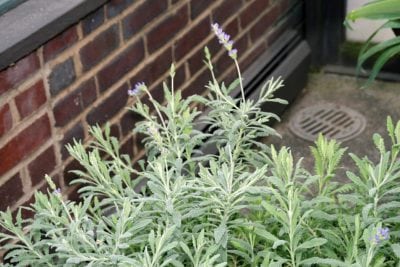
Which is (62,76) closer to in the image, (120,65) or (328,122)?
(120,65)

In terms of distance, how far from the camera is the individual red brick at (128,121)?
2.84 meters

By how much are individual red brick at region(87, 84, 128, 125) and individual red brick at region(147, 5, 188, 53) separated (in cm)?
22

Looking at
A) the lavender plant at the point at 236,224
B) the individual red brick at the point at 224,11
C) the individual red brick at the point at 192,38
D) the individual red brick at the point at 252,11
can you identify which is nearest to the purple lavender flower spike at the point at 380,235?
the lavender plant at the point at 236,224

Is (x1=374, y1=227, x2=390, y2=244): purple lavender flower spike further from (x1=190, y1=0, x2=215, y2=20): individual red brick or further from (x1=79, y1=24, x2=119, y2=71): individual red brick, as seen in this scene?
(x1=190, y1=0, x2=215, y2=20): individual red brick

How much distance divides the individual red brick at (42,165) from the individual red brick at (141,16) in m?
0.53

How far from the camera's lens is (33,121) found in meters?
2.39

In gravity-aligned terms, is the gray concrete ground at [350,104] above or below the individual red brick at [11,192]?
below

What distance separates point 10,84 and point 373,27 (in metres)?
2.52

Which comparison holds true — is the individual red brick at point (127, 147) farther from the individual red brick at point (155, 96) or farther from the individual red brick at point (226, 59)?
the individual red brick at point (226, 59)

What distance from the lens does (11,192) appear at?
2.32 metres

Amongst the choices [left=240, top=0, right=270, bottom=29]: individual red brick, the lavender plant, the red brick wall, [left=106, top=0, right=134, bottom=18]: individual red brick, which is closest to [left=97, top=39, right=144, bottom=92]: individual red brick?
the red brick wall

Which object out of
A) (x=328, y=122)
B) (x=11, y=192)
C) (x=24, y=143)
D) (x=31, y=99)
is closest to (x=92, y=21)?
(x=31, y=99)

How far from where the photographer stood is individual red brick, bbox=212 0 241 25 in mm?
3346

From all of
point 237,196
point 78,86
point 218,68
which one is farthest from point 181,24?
point 237,196
